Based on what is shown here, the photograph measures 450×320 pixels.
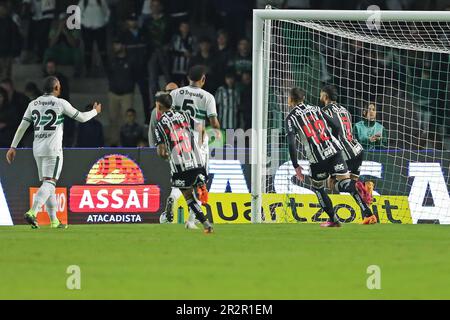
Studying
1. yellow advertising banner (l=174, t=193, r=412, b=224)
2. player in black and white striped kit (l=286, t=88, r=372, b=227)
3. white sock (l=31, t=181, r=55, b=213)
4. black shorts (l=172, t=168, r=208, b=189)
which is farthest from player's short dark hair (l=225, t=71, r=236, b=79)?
black shorts (l=172, t=168, r=208, b=189)

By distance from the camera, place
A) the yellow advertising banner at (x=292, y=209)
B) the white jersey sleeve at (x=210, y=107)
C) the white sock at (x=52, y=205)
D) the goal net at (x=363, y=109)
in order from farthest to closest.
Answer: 1. the yellow advertising banner at (x=292, y=209)
2. the goal net at (x=363, y=109)
3. the white sock at (x=52, y=205)
4. the white jersey sleeve at (x=210, y=107)

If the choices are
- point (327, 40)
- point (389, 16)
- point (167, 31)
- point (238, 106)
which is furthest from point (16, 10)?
point (389, 16)

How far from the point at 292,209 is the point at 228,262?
25.2 ft

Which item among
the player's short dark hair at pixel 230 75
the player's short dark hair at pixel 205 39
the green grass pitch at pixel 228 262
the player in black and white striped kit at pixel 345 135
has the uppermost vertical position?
the player's short dark hair at pixel 205 39

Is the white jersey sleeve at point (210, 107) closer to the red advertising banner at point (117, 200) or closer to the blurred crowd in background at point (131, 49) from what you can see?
the red advertising banner at point (117, 200)

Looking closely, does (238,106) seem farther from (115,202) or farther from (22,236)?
(22,236)

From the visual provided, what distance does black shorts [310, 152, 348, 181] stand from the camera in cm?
1849

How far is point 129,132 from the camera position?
24875 millimetres

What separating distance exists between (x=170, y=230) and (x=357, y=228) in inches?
108

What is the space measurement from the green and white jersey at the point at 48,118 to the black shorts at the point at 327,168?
10.9ft

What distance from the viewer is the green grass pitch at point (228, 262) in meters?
11.4

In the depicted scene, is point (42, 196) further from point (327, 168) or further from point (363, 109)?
point (363, 109)

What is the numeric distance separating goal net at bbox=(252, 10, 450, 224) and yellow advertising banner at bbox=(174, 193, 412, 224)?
0.02m

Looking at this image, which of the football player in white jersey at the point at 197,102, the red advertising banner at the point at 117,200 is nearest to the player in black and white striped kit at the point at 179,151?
the football player in white jersey at the point at 197,102
